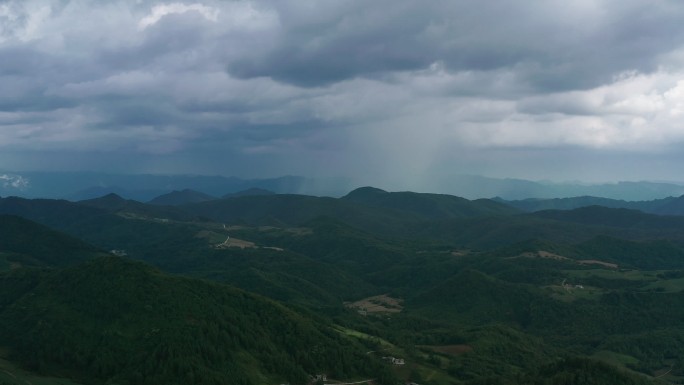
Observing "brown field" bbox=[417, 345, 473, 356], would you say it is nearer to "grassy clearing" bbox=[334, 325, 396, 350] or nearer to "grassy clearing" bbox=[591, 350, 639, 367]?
"grassy clearing" bbox=[334, 325, 396, 350]

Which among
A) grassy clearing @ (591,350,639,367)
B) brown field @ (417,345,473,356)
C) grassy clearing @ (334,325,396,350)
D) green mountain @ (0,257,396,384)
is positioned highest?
green mountain @ (0,257,396,384)

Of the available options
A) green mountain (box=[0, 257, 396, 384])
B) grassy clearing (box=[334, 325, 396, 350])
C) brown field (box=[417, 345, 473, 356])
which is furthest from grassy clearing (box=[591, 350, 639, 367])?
green mountain (box=[0, 257, 396, 384])

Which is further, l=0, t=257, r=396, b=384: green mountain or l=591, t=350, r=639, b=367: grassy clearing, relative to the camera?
l=591, t=350, r=639, b=367: grassy clearing

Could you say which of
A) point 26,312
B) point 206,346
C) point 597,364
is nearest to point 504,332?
point 597,364

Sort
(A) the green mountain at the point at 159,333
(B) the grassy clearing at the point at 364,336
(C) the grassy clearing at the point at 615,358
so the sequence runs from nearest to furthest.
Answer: (A) the green mountain at the point at 159,333
(B) the grassy clearing at the point at 364,336
(C) the grassy clearing at the point at 615,358

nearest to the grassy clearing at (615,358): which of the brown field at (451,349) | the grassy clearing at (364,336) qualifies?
the brown field at (451,349)

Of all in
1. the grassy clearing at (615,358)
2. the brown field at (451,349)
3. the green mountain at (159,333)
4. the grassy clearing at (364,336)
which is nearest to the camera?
the green mountain at (159,333)

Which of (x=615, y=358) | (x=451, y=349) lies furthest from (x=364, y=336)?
(x=615, y=358)

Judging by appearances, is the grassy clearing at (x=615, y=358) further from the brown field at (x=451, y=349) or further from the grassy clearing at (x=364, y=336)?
the grassy clearing at (x=364, y=336)

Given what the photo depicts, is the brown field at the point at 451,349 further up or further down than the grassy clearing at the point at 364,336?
further down
